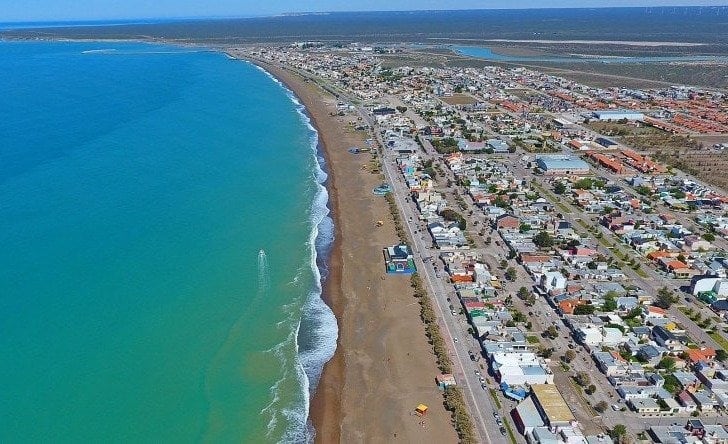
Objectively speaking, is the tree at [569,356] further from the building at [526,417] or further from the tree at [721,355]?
the tree at [721,355]

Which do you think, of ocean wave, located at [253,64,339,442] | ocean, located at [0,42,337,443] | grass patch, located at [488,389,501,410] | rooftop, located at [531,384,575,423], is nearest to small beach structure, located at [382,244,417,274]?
ocean wave, located at [253,64,339,442]

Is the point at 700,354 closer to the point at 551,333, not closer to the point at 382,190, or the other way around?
the point at 551,333

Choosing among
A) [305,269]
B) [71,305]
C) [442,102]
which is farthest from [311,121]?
[71,305]

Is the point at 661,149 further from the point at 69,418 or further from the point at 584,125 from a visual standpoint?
the point at 69,418

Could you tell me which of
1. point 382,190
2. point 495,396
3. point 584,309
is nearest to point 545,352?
point 495,396

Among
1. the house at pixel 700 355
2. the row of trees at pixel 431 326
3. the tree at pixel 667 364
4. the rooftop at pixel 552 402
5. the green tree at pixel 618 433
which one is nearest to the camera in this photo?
the green tree at pixel 618 433

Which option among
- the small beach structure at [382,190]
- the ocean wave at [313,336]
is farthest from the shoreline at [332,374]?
the small beach structure at [382,190]
